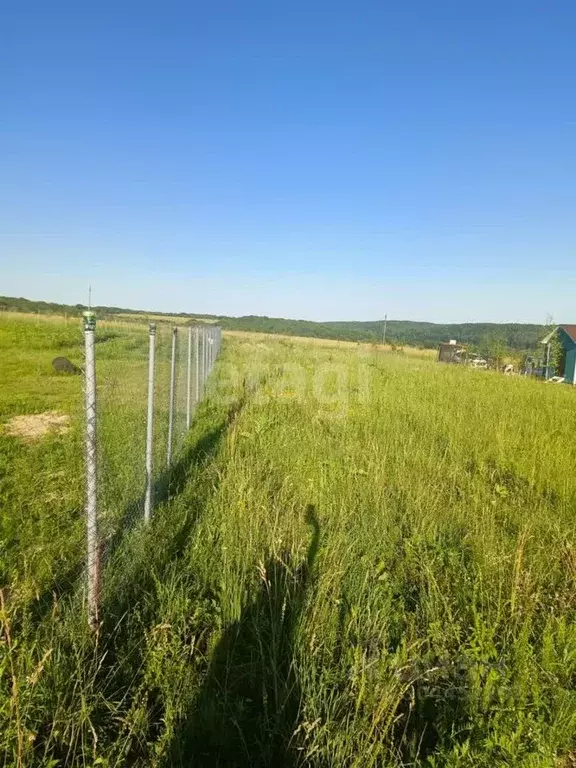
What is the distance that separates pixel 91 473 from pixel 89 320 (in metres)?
0.75

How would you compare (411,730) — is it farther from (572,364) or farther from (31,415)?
(572,364)

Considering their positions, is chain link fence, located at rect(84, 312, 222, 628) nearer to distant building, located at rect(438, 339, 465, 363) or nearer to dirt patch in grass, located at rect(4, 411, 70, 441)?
dirt patch in grass, located at rect(4, 411, 70, 441)

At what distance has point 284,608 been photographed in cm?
247

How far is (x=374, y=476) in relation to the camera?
4938 mm

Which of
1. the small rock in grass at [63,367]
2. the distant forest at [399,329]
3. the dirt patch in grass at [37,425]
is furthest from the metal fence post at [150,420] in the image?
the distant forest at [399,329]

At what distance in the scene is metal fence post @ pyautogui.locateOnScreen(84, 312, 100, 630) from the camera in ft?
6.89

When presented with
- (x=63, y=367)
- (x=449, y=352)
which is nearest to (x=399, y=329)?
(x=449, y=352)

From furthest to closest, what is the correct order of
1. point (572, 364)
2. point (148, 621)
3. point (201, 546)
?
point (572, 364)
point (201, 546)
point (148, 621)

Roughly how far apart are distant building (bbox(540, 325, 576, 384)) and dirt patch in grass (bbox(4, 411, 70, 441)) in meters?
32.2

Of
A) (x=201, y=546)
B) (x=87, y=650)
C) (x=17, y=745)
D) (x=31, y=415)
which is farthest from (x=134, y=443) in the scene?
(x=31, y=415)

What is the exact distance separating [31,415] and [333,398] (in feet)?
20.2

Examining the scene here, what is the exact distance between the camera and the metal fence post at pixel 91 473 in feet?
6.89

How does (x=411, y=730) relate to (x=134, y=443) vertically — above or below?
below

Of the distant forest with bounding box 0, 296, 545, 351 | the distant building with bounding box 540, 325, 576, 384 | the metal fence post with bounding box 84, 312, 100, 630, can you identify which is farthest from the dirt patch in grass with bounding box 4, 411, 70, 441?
the distant forest with bounding box 0, 296, 545, 351
